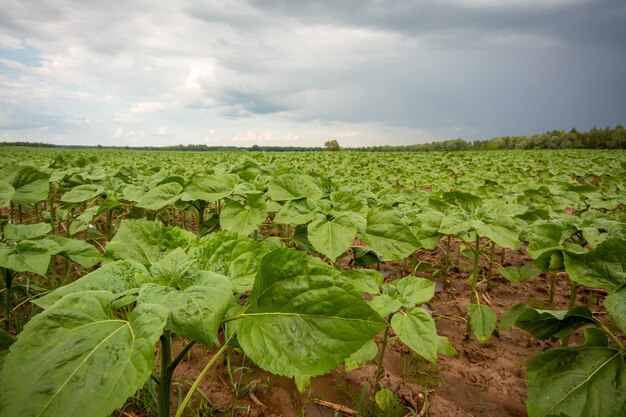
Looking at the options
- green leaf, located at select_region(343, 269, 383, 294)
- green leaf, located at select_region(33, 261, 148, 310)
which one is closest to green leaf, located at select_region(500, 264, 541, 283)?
green leaf, located at select_region(343, 269, 383, 294)

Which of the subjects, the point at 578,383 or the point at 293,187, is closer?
the point at 578,383

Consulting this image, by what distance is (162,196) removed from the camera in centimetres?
280

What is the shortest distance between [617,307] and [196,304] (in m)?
1.73

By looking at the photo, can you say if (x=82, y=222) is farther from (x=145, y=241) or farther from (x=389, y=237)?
(x=389, y=237)

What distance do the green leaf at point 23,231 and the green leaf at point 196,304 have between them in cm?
158

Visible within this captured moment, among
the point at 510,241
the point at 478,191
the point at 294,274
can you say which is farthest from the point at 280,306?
the point at 478,191

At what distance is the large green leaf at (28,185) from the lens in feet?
9.11

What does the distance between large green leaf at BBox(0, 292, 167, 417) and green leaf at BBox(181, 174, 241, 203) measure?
156cm

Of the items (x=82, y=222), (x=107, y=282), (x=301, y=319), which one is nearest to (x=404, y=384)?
(x=301, y=319)

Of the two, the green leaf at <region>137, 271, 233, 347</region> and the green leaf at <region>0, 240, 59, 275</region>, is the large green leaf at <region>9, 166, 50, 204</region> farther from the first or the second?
the green leaf at <region>137, 271, 233, 347</region>

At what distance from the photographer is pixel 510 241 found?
2402mm

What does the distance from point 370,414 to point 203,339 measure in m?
1.78

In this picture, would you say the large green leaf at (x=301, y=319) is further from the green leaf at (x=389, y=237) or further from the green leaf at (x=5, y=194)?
the green leaf at (x=5, y=194)

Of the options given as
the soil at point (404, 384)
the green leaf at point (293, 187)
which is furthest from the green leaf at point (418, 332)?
the green leaf at point (293, 187)
